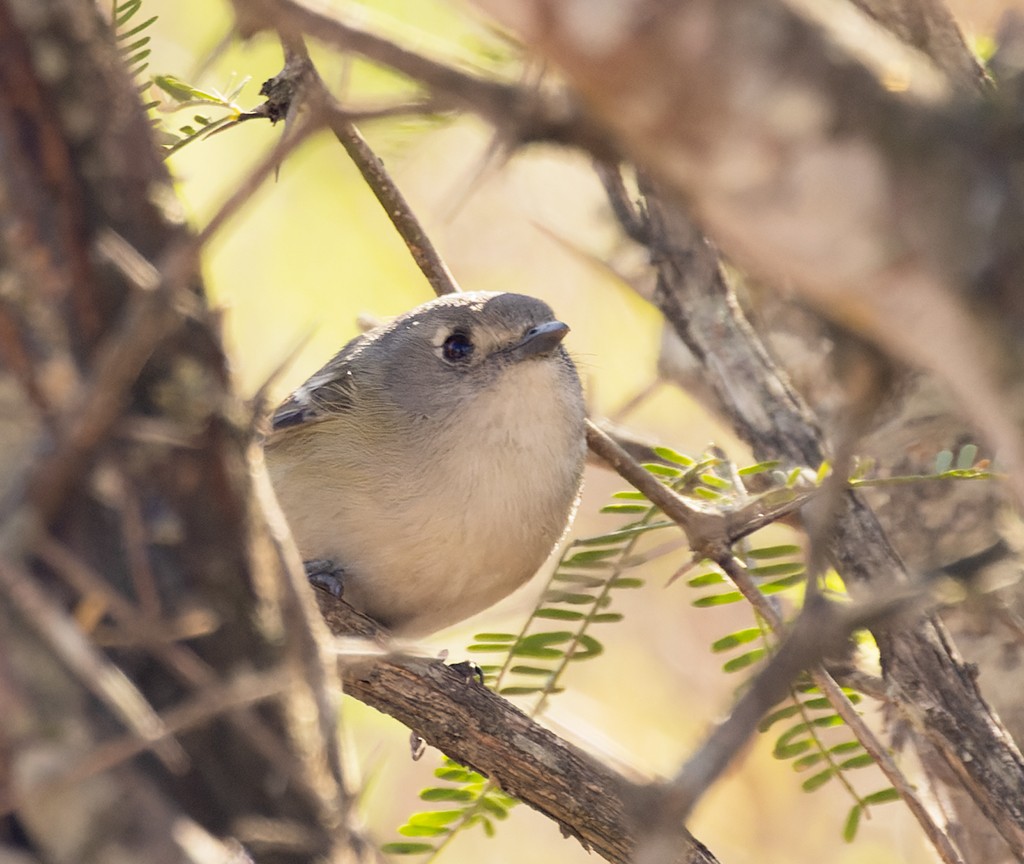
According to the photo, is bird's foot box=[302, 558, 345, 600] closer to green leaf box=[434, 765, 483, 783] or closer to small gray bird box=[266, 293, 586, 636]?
small gray bird box=[266, 293, 586, 636]

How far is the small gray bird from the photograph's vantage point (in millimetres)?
4309

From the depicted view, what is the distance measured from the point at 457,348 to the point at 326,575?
3.28 ft

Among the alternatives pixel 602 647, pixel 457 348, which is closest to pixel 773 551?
pixel 602 647

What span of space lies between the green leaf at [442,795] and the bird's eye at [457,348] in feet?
5.60

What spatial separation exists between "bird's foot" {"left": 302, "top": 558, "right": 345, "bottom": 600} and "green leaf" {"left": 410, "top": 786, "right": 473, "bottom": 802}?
37.8 inches

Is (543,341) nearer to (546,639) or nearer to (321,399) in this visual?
(321,399)

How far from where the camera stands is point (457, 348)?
475 centimetres

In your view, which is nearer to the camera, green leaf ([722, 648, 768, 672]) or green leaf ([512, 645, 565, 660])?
green leaf ([722, 648, 768, 672])

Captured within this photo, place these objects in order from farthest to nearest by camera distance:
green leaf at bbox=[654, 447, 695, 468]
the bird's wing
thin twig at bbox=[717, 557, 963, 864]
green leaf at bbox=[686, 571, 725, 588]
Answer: the bird's wing, green leaf at bbox=[654, 447, 695, 468], green leaf at bbox=[686, 571, 725, 588], thin twig at bbox=[717, 557, 963, 864]

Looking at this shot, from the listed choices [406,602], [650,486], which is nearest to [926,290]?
[650,486]

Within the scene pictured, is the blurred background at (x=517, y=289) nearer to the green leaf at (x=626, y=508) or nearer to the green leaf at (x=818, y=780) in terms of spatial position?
the green leaf at (x=626, y=508)

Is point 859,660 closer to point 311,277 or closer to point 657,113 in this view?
point 657,113

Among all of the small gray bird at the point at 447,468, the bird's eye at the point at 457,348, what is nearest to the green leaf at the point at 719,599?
the small gray bird at the point at 447,468

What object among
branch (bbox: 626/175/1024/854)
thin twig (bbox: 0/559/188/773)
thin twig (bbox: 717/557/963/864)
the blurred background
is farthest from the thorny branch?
the blurred background
